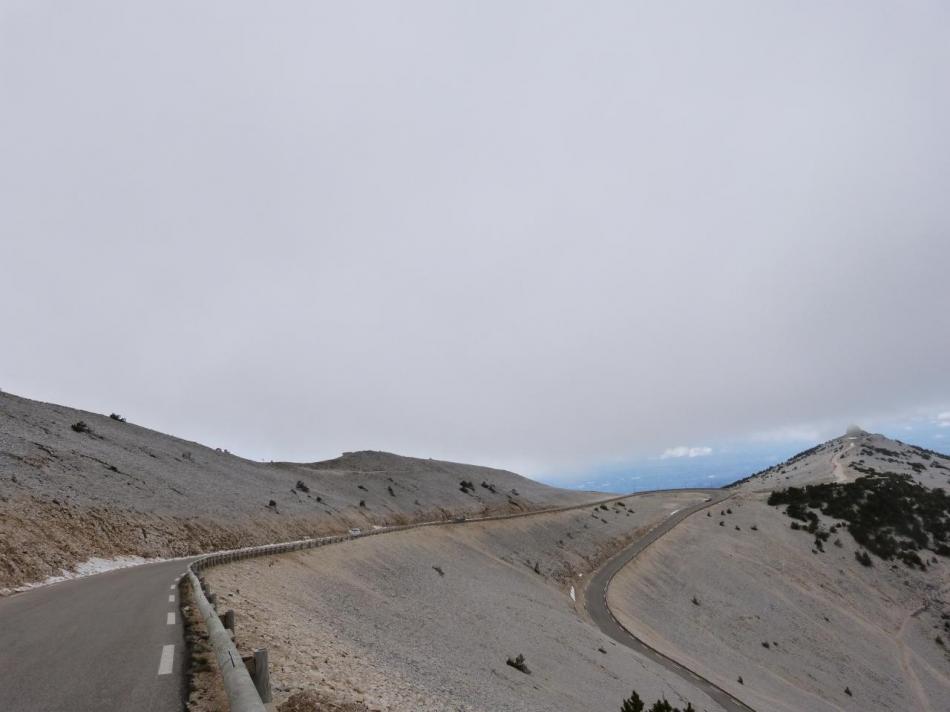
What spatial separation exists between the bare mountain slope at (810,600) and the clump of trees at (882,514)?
219 millimetres

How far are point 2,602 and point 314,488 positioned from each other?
51699 mm

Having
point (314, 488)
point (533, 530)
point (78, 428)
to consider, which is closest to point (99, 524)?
point (78, 428)

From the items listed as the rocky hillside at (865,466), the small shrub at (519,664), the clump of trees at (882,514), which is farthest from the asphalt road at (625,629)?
the rocky hillside at (865,466)

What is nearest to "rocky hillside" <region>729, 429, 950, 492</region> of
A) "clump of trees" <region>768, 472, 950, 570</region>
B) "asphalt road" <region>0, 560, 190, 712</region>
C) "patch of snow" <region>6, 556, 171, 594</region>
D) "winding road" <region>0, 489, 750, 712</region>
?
"clump of trees" <region>768, 472, 950, 570</region>

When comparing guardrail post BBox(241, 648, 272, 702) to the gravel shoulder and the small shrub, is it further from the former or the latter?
the gravel shoulder

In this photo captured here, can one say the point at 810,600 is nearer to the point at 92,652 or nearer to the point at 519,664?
the point at 519,664

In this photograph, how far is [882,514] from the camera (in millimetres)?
74000

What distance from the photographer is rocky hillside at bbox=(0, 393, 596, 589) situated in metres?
25.7

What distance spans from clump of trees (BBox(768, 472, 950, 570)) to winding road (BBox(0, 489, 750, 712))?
240 ft

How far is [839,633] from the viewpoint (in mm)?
47750

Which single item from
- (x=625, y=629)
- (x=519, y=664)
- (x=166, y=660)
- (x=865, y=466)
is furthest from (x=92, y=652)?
(x=865, y=466)

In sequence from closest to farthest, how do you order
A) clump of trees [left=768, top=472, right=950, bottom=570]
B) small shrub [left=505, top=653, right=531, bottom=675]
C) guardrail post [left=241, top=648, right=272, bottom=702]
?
guardrail post [left=241, top=648, right=272, bottom=702], small shrub [left=505, top=653, right=531, bottom=675], clump of trees [left=768, top=472, right=950, bottom=570]

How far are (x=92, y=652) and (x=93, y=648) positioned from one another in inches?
14.1

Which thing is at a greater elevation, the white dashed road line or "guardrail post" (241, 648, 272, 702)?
"guardrail post" (241, 648, 272, 702)
